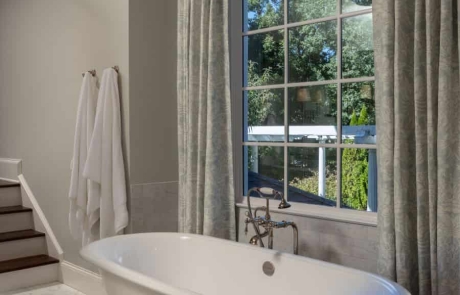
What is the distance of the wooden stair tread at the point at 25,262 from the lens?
3902mm

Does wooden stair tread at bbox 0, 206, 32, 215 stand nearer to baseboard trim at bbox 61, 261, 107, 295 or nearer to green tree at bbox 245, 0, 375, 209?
baseboard trim at bbox 61, 261, 107, 295

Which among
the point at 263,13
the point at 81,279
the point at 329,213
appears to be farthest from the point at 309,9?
the point at 81,279

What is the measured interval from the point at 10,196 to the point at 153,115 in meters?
2.12

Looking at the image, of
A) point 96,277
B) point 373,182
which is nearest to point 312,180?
point 373,182

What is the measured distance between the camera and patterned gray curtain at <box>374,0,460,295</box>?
6.34 feet

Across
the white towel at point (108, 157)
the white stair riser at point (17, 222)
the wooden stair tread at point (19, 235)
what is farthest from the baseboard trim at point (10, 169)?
the white towel at point (108, 157)

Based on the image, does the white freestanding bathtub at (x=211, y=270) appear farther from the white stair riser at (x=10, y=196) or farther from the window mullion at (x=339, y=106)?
the white stair riser at (x=10, y=196)

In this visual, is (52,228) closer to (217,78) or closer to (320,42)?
(217,78)

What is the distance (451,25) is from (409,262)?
985mm

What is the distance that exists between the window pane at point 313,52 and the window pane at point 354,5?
105 millimetres

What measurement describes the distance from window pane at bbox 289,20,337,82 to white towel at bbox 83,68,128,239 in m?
1.23

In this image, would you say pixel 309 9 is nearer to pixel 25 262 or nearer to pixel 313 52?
pixel 313 52

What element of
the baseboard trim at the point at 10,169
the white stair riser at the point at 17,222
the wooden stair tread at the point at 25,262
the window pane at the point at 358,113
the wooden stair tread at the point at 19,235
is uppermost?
the window pane at the point at 358,113

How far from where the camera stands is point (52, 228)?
4.25m
